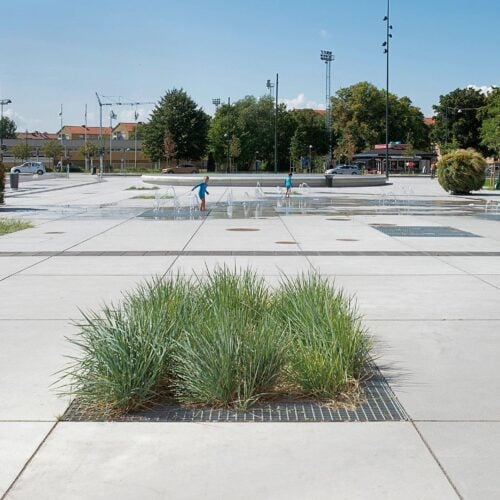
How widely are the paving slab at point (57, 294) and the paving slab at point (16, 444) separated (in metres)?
3.21

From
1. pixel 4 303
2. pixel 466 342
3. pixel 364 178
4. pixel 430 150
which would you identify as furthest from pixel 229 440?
pixel 430 150

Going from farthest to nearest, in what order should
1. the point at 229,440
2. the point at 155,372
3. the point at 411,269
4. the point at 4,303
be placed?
the point at 411,269
the point at 4,303
the point at 155,372
the point at 229,440

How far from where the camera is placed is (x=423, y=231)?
1909 cm

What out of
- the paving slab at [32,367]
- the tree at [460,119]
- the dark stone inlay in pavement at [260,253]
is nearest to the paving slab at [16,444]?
the paving slab at [32,367]

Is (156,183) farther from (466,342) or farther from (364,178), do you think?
(466,342)

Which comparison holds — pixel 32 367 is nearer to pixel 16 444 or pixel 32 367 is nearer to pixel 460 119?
pixel 16 444

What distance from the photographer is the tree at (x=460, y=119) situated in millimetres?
110625

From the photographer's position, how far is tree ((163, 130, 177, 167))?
101 m

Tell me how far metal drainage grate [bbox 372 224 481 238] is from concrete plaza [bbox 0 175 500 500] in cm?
386

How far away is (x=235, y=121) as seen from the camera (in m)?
109

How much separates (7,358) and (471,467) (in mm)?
4028

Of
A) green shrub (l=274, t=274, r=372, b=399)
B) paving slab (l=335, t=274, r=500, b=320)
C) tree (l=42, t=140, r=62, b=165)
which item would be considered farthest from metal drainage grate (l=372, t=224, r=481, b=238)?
tree (l=42, t=140, r=62, b=165)

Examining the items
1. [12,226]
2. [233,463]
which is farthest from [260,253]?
[233,463]

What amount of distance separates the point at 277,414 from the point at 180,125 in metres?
99.8
